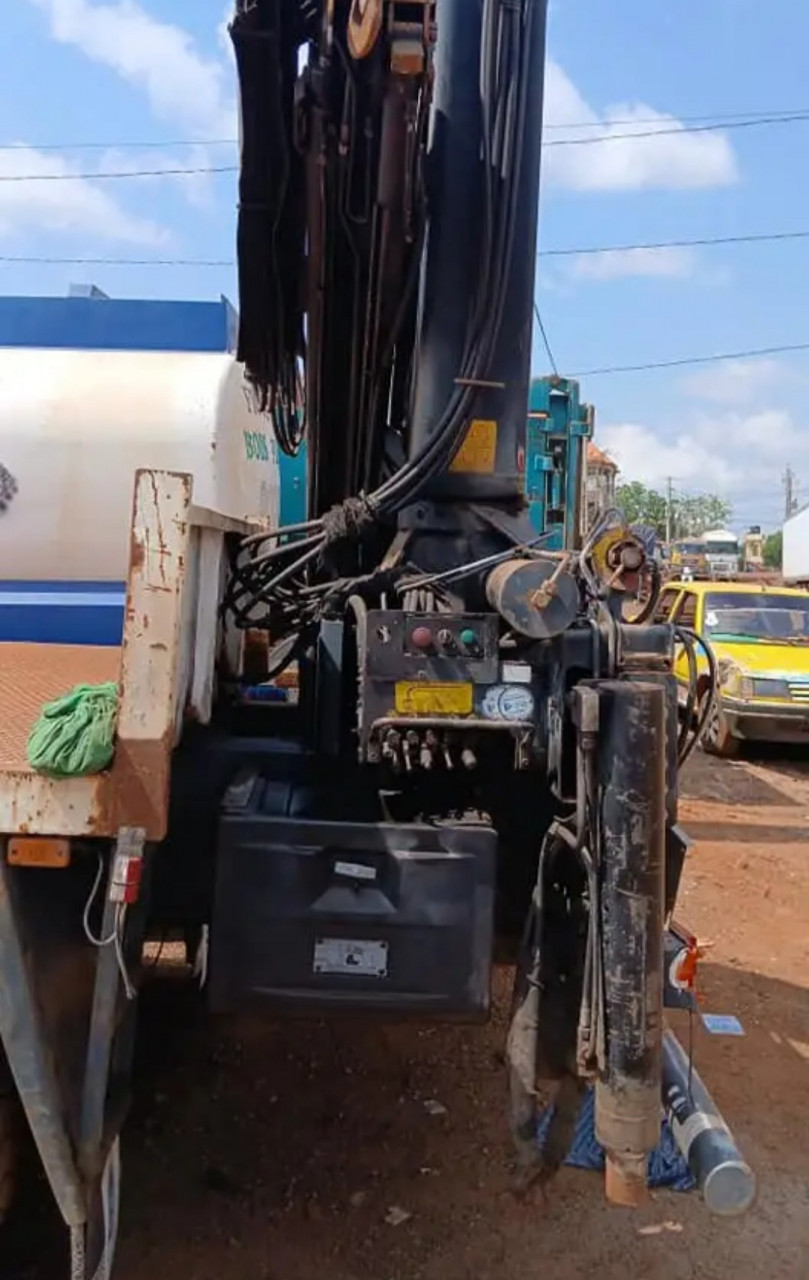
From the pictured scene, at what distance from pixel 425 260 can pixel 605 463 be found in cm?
975

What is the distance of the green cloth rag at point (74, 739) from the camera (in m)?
2.03

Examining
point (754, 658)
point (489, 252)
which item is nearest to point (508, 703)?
point (489, 252)

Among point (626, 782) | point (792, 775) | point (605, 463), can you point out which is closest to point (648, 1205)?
point (626, 782)

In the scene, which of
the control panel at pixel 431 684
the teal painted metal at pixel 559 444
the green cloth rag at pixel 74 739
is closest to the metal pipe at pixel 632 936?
the control panel at pixel 431 684

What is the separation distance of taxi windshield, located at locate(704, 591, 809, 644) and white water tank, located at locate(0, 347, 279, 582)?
812 cm

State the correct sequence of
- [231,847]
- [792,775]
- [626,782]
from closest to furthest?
[626,782], [231,847], [792,775]

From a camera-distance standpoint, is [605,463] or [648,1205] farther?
[605,463]

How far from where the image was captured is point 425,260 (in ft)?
9.83

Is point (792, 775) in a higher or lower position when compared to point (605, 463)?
lower

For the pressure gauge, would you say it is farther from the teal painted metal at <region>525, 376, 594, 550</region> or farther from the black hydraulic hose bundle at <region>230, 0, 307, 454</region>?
the teal painted metal at <region>525, 376, 594, 550</region>

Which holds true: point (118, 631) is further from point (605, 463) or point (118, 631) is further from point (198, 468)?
point (605, 463)

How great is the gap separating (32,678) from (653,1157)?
1.93 m

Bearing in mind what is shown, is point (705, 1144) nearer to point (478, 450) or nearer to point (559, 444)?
point (478, 450)

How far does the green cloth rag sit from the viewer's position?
203 cm
